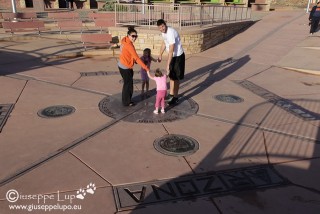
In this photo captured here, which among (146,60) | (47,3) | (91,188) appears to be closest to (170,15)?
(146,60)

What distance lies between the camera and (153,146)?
4.82 metres

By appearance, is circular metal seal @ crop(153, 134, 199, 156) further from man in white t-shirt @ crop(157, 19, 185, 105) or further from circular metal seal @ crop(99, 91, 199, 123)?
man in white t-shirt @ crop(157, 19, 185, 105)

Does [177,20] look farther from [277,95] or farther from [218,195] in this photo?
[218,195]

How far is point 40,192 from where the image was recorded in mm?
3625

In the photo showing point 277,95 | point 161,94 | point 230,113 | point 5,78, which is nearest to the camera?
point 161,94

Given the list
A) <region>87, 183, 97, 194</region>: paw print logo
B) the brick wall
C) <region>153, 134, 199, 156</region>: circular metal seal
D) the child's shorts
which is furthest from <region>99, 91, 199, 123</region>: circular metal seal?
the brick wall

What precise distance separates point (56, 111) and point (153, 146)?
7.91 ft

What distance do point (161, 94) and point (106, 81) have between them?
2815 mm

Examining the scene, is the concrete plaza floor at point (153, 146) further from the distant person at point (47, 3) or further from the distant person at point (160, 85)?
the distant person at point (47, 3)

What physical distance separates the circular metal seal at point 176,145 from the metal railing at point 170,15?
25.4 feet

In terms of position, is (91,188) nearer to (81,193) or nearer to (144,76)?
(81,193)

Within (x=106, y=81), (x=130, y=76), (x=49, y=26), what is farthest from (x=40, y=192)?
(x=49, y=26)

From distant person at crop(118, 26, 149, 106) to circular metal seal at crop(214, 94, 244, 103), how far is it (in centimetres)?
216

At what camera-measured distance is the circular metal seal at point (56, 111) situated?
19.3 ft
